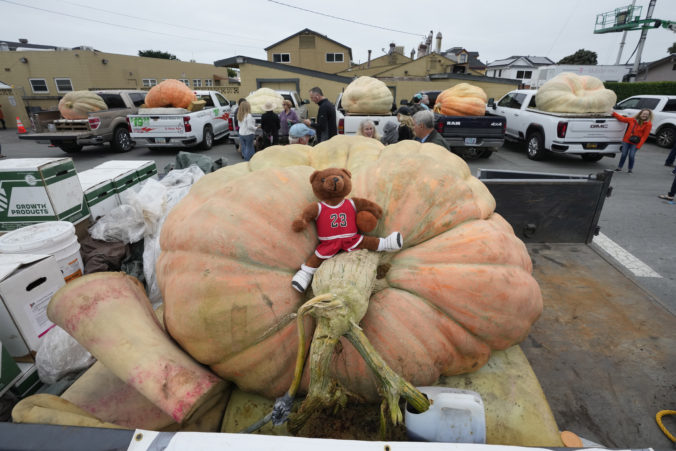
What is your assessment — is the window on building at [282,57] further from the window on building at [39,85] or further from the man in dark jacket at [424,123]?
the man in dark jacket at [424,123]

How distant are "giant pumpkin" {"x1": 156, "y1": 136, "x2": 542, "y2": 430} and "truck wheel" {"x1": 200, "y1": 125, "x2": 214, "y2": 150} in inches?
417

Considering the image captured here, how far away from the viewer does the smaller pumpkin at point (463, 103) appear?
963 cm

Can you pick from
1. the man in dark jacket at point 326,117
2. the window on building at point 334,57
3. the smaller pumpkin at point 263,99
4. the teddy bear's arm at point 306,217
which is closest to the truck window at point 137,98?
the smaller pumpkin at point 263,99

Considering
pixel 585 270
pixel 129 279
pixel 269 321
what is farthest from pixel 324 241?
pixel 585 270

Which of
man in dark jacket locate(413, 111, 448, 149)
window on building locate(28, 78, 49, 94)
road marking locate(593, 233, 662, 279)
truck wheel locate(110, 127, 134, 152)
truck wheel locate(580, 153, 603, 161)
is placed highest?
window on building locate(28, 78, 49, 94)

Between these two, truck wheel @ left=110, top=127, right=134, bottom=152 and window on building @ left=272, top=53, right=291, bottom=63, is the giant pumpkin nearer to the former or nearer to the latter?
truck wheel @ left=110, top=127, right=134, bottom=152

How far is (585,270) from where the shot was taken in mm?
2783

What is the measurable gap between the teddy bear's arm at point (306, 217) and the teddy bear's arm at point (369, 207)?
0.64ft

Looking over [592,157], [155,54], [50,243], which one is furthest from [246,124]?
[155,54]

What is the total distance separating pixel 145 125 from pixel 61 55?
17.5m

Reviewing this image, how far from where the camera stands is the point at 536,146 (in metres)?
10.1

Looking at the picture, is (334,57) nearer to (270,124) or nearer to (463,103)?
(463,103)

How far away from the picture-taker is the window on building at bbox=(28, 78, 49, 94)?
71.3ft

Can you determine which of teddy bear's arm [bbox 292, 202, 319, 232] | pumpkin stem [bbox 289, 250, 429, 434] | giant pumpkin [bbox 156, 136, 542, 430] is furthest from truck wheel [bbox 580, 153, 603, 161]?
pumpkin stem [bbox 289, 250, 429, 434]
